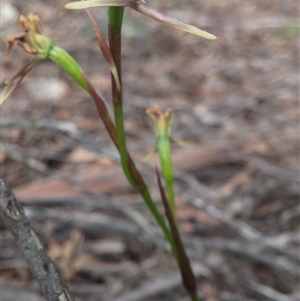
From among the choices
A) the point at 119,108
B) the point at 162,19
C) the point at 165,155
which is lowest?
the point at 165,155

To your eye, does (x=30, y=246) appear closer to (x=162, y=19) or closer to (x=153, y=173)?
(x=162, y=19)

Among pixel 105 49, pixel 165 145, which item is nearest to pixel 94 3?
pixel 105 49

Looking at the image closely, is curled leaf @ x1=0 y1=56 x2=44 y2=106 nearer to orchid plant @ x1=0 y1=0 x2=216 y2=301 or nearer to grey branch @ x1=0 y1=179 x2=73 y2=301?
orchid plant @ x1=0 y1=0 x2=216 y2=301

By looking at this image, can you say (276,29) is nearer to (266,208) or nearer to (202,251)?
(266,208)

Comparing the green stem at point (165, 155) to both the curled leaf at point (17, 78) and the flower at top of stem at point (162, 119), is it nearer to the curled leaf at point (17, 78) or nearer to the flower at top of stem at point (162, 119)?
the flower at top of stem at point (162, 119)

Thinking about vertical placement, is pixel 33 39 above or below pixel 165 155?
above

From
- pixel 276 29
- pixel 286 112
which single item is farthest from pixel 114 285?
pixel 276 29

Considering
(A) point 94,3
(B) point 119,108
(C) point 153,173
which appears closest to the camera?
(A) point 94,3

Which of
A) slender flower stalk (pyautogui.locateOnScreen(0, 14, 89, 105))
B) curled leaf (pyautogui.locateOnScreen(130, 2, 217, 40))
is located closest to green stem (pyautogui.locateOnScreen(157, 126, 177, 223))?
slender flower stalk (pyautogui.locateOnScreen(0, 14, 89, 105))
